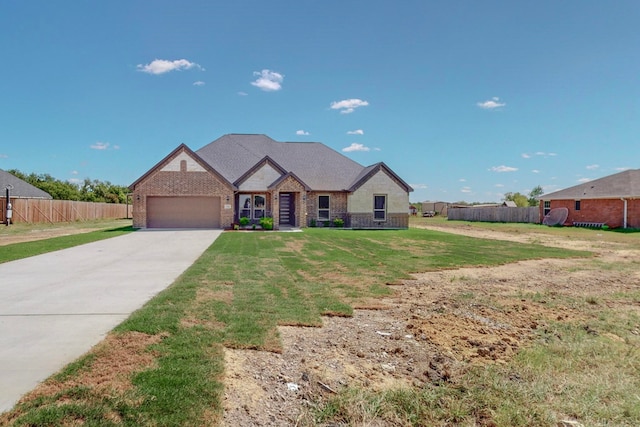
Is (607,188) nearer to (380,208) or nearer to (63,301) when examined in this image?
(380,208)

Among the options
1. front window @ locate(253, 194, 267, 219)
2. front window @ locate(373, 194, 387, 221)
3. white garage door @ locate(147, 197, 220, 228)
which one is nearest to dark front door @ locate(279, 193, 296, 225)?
front window @ locate(253, 194, 267, 219)

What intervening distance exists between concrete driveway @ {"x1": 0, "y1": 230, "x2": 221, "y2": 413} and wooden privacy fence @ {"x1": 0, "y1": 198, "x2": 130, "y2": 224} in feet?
76.3

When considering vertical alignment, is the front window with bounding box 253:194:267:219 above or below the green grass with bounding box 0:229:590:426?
above

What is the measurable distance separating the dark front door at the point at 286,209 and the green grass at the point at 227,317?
49.6 ft

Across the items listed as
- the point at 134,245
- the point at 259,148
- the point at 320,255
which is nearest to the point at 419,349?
the point at 320,255

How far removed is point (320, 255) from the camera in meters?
13.2

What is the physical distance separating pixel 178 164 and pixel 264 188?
5657mm

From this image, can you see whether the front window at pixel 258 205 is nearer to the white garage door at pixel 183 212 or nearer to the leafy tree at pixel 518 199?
the white garage door at pixel 183 212

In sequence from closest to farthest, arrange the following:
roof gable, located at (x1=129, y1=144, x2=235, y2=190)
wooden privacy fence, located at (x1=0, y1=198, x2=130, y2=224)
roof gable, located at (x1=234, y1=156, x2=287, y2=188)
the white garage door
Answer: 1. roof gable, located at (x1=129, y1=144, x2=235, y2=190)
2. the white garage door
3. roof gable, located at (x1=234, y1=156, x2=287, y2=188)
4. wooden privacy fence, located at (x1=0, y1=198, x2=130, y2=224)

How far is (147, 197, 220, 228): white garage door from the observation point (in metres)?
25.0

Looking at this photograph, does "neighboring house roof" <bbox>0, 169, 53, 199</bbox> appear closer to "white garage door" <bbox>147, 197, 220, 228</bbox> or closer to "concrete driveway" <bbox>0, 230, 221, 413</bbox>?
"white garage door" <bbox>147, 197, 220, 228</bbox>

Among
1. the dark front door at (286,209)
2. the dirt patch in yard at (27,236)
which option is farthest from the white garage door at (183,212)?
the dark front door at (286,209)

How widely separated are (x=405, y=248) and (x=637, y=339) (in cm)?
1050

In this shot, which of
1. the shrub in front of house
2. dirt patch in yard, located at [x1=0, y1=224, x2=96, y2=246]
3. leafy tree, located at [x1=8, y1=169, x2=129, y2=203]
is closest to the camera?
dirt patch in yard, located at [x1=0, y1=224, x2=96, y2=246]
